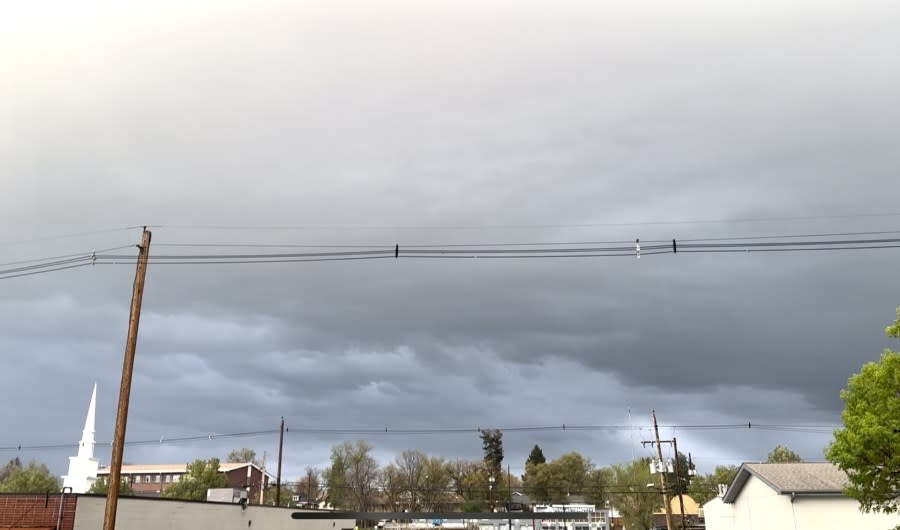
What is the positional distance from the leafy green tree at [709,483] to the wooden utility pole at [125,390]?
108 meters

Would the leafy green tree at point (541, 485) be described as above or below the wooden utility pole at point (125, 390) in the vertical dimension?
below

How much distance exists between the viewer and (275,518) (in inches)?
1606

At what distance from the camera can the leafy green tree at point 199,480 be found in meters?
79.4

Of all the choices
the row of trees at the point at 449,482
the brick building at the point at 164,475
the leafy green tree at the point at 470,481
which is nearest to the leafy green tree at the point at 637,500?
the row of trees at the point at 449,482

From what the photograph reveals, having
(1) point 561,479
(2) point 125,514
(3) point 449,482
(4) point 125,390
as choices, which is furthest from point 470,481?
(4) point 125,390

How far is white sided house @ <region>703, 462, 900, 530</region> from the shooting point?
115 ft

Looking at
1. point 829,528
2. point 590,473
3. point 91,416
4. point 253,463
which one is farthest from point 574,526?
point 91,416

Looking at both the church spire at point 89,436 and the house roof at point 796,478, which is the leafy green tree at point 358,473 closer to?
the church spire at point 89,436

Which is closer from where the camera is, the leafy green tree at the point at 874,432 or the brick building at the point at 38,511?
the leafy green tree at the point at 874,432

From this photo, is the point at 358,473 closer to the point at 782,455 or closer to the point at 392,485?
the point at 392,485

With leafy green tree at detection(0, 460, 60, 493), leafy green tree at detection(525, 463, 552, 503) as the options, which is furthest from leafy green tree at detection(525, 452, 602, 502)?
leafy green tree at detection(0, 460, 60, 493)

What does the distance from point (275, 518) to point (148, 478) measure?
103m

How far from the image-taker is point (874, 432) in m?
20.5

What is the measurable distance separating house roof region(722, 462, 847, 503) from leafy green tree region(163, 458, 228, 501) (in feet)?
202
